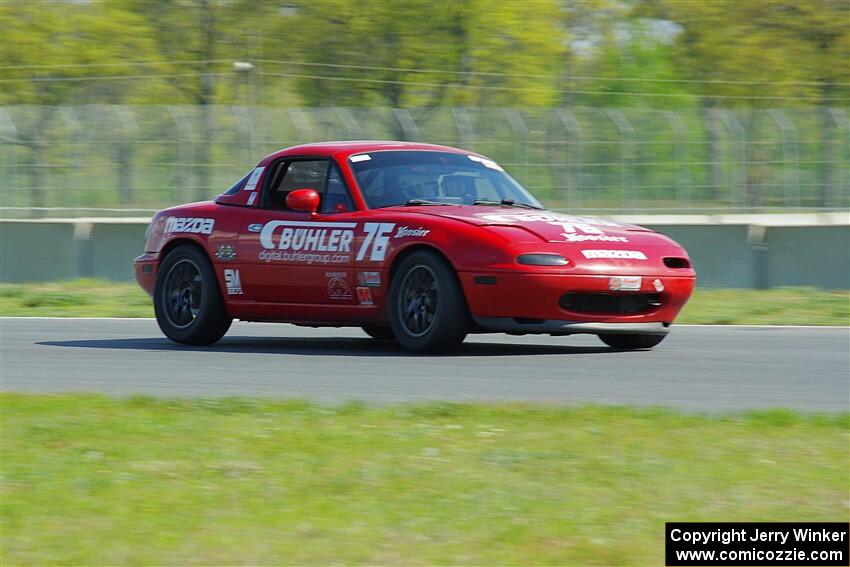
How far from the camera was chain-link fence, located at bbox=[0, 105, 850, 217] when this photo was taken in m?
22.0

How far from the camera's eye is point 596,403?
7270mm

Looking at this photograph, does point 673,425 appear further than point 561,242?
No

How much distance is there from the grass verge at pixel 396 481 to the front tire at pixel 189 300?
159 inches

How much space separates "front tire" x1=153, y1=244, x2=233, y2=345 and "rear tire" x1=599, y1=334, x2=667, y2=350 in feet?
9.20

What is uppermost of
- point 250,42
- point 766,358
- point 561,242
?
point 250,42

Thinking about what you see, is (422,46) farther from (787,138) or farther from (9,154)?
(787,138)

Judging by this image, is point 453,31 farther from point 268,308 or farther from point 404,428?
point 404,428

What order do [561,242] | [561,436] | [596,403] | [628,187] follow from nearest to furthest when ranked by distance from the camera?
[561,436] < [596,403] < [561,242] < [628,187]

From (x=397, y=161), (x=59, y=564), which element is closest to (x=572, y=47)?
(x=397, y=161)

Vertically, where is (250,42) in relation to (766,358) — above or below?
above

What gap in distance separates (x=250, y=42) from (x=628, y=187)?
20.8 metres

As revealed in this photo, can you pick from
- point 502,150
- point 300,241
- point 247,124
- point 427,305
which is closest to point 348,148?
point 300,241

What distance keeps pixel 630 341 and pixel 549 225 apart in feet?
4.67

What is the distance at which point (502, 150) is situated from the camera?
871 inches
